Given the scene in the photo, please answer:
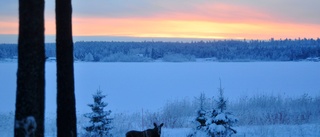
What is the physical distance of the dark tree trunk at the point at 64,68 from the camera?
5.46m

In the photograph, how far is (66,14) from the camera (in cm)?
545

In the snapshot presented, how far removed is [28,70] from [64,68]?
5.33ft

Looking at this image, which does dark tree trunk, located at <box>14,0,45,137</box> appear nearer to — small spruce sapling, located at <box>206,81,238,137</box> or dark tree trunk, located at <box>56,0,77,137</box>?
dark tree trunk, located at <box>56,0,77,137</box>

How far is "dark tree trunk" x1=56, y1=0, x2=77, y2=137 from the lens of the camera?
5457 mm

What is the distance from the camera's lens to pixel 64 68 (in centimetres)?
548

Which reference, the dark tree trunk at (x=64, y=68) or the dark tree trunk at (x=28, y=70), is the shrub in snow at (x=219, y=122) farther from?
the dark tree trunk at (x=28, y=70)

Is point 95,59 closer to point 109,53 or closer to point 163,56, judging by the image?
point 109,53

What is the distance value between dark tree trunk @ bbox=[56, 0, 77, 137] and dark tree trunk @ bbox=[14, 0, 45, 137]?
5.00 feet

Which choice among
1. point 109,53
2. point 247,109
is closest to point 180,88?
point 247,109

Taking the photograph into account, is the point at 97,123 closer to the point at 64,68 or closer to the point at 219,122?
the point at 219,122

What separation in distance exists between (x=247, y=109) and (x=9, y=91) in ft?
63.7

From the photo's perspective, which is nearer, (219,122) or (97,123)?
(219,122)

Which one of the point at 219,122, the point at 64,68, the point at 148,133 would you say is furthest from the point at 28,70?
the point at 219,122

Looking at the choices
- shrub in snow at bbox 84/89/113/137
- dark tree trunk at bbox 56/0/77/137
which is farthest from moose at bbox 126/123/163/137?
dark tree trunk at bbox 56/0/77/137
